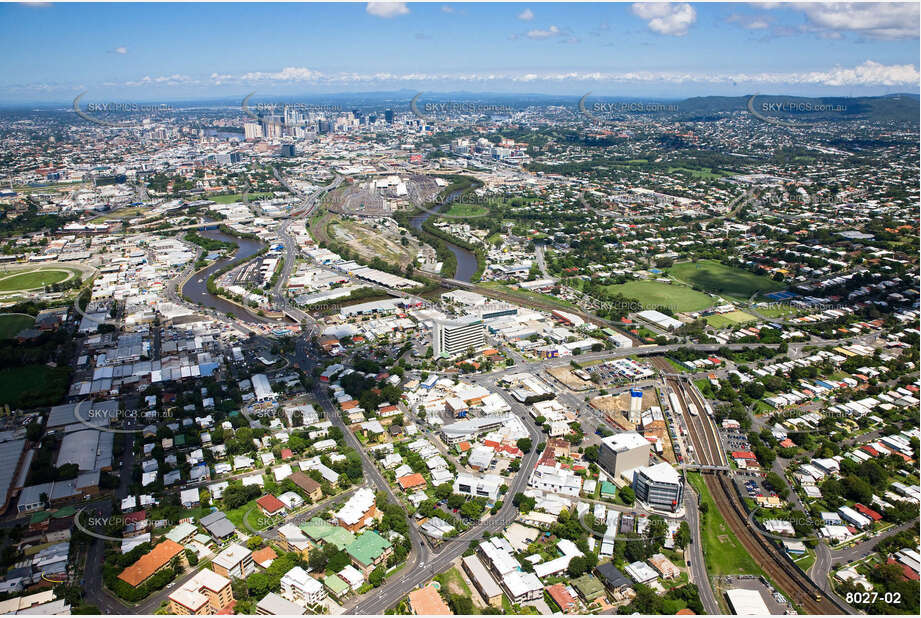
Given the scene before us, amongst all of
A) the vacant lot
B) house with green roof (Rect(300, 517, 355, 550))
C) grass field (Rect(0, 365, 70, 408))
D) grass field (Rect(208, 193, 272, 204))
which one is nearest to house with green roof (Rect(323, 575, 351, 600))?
house with green roof (Rect(300, 517, 355, 550))

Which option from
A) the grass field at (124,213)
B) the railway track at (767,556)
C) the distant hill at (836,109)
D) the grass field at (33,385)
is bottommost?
the railway track at (767,556)

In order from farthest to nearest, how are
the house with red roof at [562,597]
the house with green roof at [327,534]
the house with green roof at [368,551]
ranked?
the house with green roof at [327,534], the house with green roof at [368,551], the house with red roof at [562,597]

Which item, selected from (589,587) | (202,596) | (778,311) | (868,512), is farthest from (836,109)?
(202,596)

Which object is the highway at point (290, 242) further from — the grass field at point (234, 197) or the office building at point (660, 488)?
the office building at point (660, 488)

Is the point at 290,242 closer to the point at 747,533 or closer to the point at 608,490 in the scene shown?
the point at 608,490

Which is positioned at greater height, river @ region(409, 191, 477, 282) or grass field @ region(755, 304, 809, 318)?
river @ region(409, 191, 477, 282)

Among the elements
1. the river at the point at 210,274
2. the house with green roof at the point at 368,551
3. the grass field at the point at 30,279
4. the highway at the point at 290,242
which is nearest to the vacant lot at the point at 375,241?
the highway at the point at 290,242

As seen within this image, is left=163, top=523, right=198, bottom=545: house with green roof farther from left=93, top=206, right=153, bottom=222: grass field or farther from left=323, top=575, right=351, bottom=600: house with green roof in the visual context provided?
left=93, top=206, right=153, bottom=222: grass field
